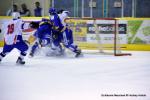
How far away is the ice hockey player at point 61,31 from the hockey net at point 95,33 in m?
1.56

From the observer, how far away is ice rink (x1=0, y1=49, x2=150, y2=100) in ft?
17.4

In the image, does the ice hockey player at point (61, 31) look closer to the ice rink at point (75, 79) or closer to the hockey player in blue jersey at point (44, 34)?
the hockey player in blue jersey at point (44, 34)

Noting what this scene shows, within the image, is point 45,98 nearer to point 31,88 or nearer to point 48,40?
point 31,88

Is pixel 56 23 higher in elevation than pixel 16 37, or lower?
higher

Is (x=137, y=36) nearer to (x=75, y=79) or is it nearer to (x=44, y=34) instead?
(x=44, y=34)

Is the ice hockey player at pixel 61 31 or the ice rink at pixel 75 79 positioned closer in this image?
the ice rink at pixel 75 79

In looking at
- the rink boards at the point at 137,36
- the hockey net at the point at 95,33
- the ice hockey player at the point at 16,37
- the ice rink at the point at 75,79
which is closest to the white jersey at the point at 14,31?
the ice hockey player at the point at 16,37

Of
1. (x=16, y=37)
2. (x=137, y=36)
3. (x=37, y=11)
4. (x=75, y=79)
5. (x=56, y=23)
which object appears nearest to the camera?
(x=75, y=79)

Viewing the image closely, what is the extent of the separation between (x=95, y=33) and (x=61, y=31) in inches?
77.6

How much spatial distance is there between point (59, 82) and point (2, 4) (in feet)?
32.9

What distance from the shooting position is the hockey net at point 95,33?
12.0 meters

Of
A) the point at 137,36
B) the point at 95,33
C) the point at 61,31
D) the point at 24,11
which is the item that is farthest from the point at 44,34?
the point at 24,11

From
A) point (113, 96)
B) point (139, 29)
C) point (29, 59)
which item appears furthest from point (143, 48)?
point (113, 96)

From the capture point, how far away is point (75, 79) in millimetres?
6641
